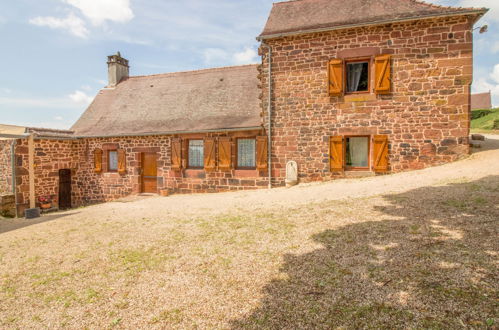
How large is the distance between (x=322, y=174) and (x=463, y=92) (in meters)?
4.76

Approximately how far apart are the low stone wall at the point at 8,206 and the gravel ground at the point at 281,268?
541 centimetres

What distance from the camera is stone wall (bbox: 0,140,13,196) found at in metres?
10.8

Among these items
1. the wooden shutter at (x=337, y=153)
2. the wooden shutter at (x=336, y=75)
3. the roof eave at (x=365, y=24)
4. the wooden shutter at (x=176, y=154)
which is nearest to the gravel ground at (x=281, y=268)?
the wooden shutter at (x=337, y=153)

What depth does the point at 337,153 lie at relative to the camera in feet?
31.1

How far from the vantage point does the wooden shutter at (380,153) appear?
905cm

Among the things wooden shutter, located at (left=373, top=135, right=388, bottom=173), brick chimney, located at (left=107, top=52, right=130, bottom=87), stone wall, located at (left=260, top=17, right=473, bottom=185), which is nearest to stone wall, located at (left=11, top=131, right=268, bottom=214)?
stone wall, located at (left=260, top=17, right=473, bottom=185)

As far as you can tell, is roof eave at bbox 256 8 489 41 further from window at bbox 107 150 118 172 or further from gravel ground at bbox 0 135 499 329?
window at bbox 107 150 118 172

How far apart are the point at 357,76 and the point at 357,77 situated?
0.03 meters

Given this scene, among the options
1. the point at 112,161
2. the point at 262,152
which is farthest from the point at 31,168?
the point at 262,152

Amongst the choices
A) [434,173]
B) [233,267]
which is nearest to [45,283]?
[233,267]

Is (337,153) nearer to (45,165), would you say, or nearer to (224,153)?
(224,153)

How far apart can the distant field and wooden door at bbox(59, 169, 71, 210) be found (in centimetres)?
2365

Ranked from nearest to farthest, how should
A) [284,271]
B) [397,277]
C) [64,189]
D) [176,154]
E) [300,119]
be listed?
[397,277]
[284,271]
[300,119]
[176,154]
[64,189]

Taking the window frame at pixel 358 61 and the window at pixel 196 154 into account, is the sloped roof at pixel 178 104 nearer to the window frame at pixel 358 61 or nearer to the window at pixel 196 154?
the window at pixel 196 154
